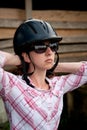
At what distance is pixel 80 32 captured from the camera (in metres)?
8.41

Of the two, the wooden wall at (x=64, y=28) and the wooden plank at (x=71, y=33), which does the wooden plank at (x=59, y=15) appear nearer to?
the wooden wall at (x=64, y=28)

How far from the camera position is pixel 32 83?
3.11m

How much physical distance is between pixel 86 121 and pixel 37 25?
10334mm

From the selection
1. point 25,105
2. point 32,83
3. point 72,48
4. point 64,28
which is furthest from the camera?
point 72,48

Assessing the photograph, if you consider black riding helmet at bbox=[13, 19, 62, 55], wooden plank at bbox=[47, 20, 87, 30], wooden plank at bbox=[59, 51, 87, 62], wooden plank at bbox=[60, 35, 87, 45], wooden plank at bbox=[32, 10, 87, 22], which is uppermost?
black riding helmet at bbox=[13, 19, 62, 55]

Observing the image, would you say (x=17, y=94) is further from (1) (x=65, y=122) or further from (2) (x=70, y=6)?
(1) (x=65, y=122)

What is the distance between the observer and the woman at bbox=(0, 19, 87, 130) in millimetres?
2955

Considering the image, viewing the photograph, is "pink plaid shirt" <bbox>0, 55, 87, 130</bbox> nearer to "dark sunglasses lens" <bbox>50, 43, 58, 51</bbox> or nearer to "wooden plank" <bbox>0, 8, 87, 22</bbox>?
"dark sunglasses lens" <bbox>50, 43, 58, 51</bbox>

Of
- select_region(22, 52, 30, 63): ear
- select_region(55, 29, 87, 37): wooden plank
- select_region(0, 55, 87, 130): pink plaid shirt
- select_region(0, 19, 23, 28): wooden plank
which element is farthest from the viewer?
select_region(55, 29, 87, 37): wooden plank

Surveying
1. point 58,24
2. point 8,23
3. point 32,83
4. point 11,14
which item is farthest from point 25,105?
point 58,24

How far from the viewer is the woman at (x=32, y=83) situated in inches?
116

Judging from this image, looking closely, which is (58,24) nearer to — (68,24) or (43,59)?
(68,24)

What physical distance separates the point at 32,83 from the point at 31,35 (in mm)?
366

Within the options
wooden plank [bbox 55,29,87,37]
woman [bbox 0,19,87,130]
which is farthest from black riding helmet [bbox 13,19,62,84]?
wooden plank [bbox 55,29,87,37]
